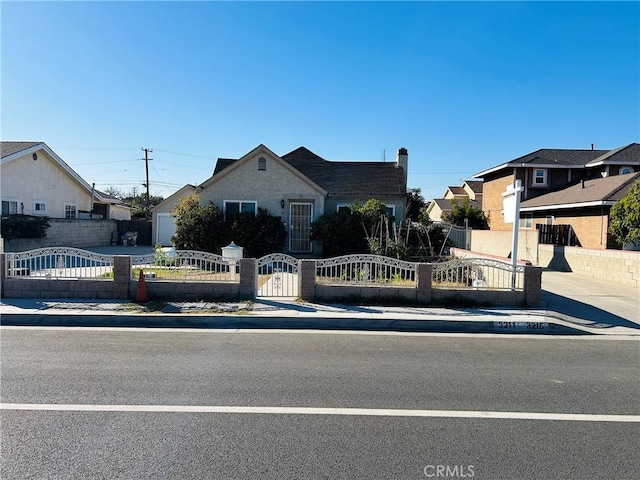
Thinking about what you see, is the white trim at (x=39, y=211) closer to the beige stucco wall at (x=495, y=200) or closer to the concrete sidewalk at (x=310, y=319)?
the concrete sidewalk at (x=310, y=319)

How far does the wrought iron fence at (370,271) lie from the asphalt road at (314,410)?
2980 mm

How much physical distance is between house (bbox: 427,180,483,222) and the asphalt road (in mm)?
41334

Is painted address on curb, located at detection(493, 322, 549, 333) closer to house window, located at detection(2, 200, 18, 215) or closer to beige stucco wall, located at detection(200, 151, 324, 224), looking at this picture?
beige stucco wall, located at detection(200, 151, 324, 224)

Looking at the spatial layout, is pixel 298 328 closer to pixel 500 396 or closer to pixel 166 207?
pixel 500 396

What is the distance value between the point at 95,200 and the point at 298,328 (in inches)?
1088

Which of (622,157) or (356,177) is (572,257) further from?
(622,157)

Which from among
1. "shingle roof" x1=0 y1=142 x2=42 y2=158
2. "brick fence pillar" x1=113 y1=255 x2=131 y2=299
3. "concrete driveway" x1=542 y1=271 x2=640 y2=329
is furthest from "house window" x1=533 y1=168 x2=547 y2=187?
"shingle roof" x1=0 y1=142 x2=42 y2=158

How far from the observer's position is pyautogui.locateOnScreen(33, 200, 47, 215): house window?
22.4 meters

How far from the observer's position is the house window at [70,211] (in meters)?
25.5

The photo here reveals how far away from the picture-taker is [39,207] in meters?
22.8

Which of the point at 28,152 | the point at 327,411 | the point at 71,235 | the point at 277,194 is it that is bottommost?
the point at 327,411

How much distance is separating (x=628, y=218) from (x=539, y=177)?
14.5 m

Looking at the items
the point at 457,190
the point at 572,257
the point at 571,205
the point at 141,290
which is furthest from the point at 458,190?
the point at 141,290

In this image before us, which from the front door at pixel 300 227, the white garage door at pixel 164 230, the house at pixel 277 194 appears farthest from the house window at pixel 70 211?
the front door at pixel 300 227
